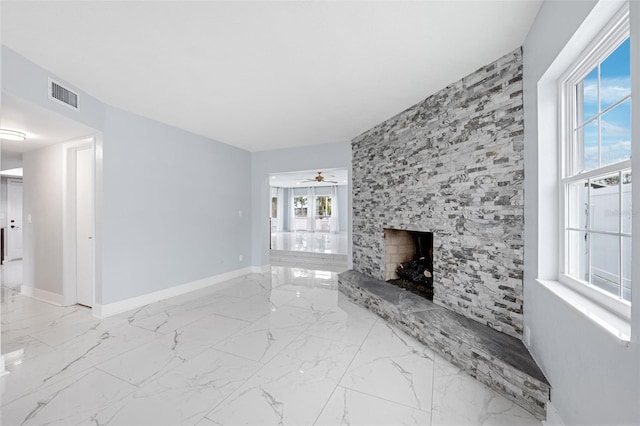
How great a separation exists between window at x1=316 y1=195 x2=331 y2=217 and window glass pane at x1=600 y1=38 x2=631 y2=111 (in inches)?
452

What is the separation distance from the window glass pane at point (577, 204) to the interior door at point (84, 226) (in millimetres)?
5121

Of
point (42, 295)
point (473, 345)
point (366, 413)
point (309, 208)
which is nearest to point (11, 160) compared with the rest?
point (42, 295)

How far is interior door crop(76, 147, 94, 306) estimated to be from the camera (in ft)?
11.9

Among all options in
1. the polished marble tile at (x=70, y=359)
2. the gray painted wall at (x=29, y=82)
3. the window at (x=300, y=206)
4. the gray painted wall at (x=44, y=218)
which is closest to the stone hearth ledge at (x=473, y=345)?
the polished marble tile at (x=70, y=359)

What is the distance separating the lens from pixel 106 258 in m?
3.28

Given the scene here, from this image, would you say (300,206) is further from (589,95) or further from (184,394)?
(589,95)

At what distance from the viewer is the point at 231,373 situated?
212 cm

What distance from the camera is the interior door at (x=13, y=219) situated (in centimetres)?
677

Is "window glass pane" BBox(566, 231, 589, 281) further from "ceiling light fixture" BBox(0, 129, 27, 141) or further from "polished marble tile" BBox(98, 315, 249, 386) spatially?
"ceiling light fixture" BBox(0, 129, 27, 141)

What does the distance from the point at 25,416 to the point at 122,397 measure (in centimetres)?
52

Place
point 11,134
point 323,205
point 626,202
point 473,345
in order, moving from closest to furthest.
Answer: point 626,202
point 473,345
point 11,134
point 323,205

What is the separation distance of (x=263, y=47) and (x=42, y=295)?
4.96 m

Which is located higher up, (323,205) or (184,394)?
(323,205)

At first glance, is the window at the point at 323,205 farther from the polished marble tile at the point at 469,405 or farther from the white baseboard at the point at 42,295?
the polished marble tile at the point at 469,405
